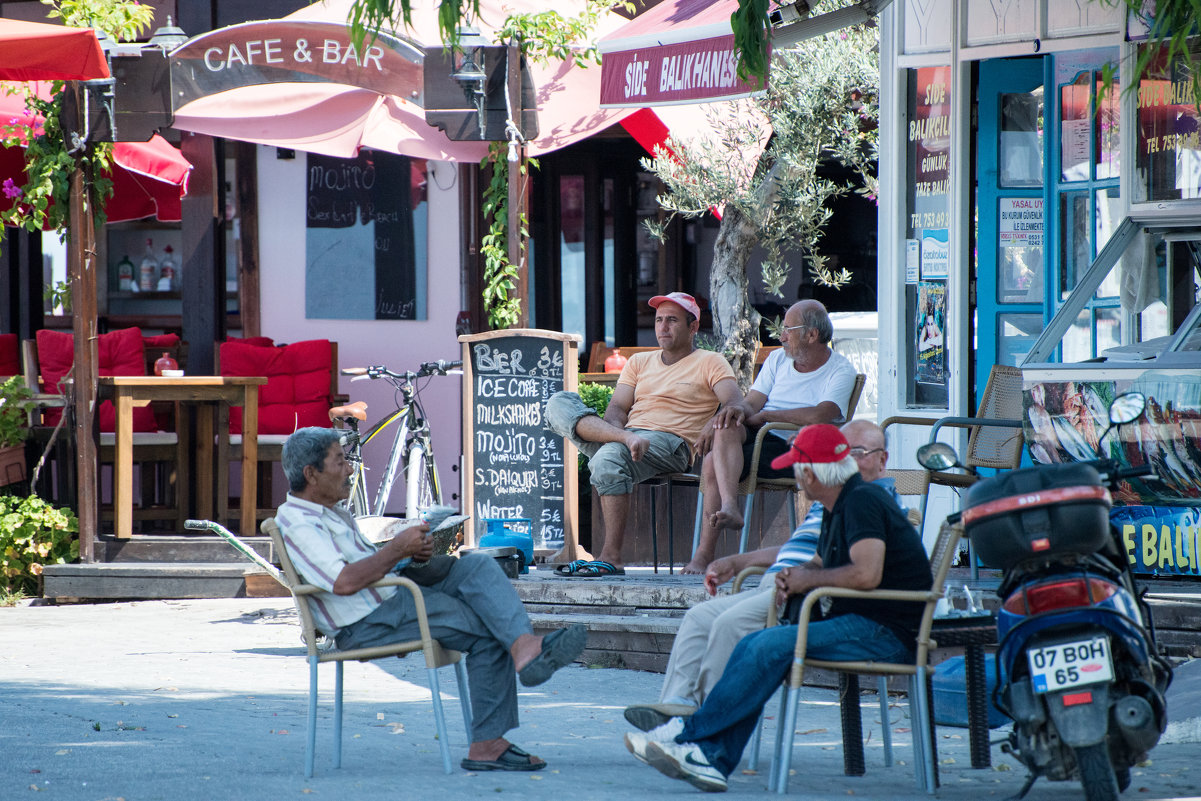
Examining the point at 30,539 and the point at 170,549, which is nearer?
the point at 30,539

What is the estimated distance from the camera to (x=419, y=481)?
30.8 feet

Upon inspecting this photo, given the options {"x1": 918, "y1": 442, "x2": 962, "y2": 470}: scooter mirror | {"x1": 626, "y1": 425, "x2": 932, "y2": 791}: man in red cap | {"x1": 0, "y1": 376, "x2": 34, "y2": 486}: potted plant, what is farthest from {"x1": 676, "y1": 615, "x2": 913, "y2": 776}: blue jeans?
{"x1": 0, "y1": 376, "x2": 34, "y2": 486}: potted plant

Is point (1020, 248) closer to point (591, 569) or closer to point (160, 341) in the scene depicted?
point (591, 569)

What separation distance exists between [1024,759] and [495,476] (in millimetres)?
4569

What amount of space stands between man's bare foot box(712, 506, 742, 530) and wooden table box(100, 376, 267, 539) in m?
3.63

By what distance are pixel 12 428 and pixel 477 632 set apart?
5.61 m

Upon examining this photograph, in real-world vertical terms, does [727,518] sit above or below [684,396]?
below

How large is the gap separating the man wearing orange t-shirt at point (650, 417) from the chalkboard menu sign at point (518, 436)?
1.79 ft

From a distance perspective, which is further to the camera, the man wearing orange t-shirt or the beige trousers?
the man wearing orange t-shirt

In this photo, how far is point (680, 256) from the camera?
12.4m

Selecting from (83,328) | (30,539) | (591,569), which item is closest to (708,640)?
(591,569)

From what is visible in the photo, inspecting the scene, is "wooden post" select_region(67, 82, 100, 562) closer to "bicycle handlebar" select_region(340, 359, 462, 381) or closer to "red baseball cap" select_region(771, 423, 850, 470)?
"bicycle handlebar" select_region(340, 359, 462, 381)

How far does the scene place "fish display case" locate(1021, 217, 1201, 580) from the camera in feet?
18.7

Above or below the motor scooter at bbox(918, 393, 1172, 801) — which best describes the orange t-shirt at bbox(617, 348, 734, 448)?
above
